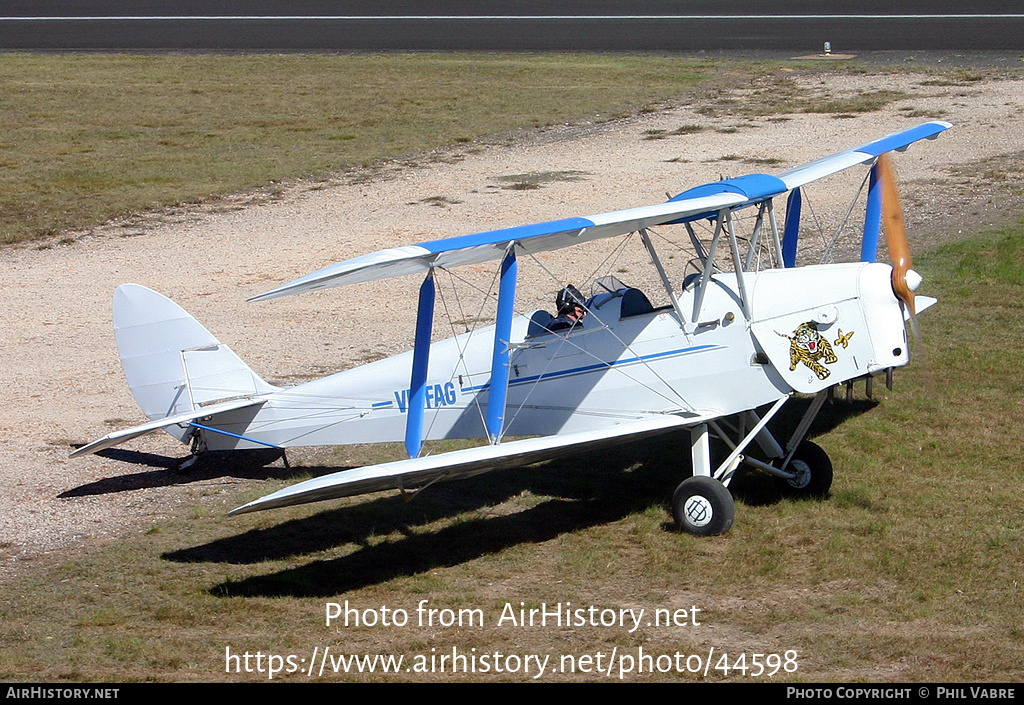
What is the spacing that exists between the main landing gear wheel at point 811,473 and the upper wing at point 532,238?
79.7 inches

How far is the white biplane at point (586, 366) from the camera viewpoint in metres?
7.41

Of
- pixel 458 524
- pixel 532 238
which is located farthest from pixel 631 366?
pixel 458 524

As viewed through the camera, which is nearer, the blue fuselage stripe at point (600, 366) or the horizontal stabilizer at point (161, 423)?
the blue fuselage stripe at point (600, 366)

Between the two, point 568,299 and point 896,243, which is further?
point 896,243

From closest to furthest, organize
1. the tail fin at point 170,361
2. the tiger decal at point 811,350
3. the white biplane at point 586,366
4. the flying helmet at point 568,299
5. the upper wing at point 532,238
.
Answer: the upper wing at point 532,238, the white biplane at point 586,366, the tiger decal at point 811,350, the flying helmet at point 568,299, the tail fin at point 170,361

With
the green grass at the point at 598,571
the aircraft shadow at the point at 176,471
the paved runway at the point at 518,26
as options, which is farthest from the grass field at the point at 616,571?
the paved runway at the point at 518,26

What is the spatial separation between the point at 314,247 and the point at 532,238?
30.6 feet

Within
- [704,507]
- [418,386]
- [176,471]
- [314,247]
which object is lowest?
[176,471]

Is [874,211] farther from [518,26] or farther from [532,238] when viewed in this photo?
[518,26]

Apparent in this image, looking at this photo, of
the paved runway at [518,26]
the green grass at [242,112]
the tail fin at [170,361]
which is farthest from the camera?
the paved runway at [518,26]

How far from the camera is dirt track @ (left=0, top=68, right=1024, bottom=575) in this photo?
962cm

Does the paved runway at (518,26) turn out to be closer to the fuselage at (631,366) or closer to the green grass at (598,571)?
the green grass at (598,571)

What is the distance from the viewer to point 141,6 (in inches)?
1593

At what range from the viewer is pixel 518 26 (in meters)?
34.5
